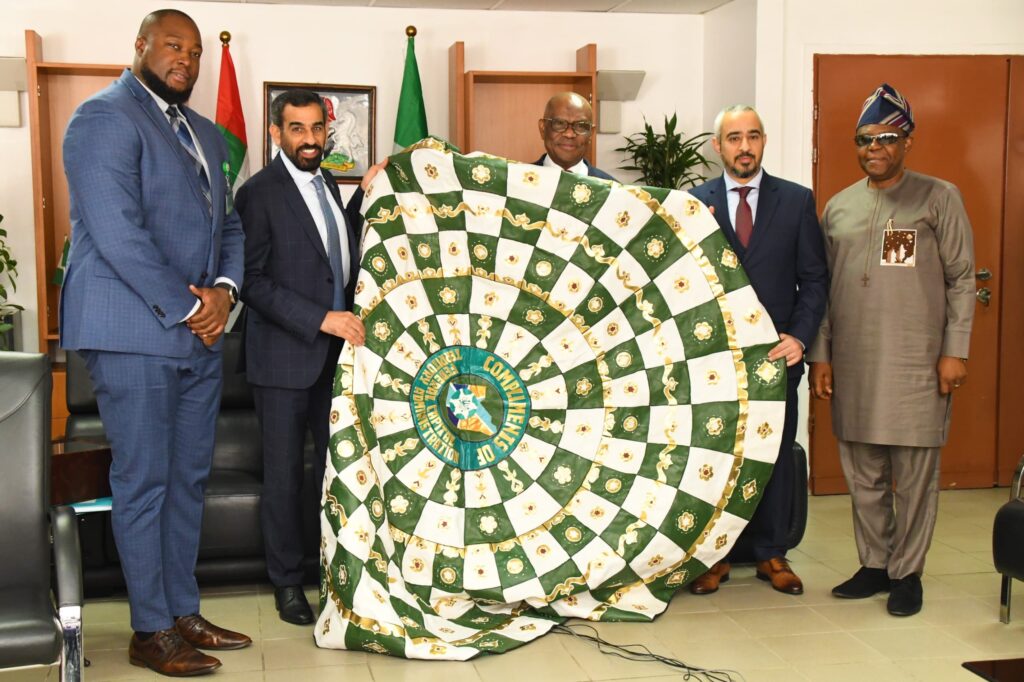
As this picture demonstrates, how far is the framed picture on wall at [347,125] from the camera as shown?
6035mm

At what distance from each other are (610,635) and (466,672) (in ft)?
1.76

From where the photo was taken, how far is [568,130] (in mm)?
4223

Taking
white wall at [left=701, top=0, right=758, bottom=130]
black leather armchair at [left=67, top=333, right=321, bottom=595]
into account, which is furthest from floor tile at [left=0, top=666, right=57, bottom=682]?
white wall at [left=701, top=0, right=758, bottom=130]

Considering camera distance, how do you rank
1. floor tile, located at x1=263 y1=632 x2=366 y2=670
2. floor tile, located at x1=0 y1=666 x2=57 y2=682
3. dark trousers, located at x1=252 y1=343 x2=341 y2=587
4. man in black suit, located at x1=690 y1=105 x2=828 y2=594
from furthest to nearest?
man in black suit, located at x1=690 y1=105 x2=828 y2=594 < dark trousers, located at x1=252 y1=343 x2=341 y2=587 < floor tile, located at x1=263 y1=632 x2=366 y2=670 < floor tile, located at x1=0 y1=666 x2=57 y2=682

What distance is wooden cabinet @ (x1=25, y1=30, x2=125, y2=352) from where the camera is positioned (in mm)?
5477

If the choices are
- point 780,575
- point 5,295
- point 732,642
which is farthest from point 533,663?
point 5,295

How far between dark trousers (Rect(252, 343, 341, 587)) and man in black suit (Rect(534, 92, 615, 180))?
1181 millimetres

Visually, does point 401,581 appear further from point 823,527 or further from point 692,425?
point 823,527

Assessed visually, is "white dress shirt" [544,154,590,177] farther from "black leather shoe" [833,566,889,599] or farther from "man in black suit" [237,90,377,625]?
"black leather shoe" [833,566,889,599]

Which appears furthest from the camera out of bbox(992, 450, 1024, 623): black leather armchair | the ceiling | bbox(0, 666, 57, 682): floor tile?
the ceiling

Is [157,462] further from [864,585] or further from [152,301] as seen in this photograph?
[864,585]

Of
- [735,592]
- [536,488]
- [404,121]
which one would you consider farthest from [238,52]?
[735,592]

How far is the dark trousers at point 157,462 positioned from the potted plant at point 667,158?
3344mm

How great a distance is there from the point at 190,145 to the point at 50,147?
2817 millimetres
